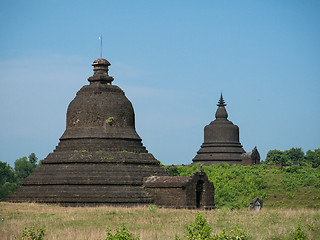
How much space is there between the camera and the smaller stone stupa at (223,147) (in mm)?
67938

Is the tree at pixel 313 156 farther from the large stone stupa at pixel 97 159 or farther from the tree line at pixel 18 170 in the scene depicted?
the large stone stupa at pixel 97 159

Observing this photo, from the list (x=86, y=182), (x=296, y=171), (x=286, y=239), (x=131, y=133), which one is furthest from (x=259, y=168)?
(x=286, y=239)

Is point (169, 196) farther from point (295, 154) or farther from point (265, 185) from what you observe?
point (295, 154)

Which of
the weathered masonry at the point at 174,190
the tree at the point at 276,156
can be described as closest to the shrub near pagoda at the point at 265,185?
the weathered masonry at the point at 174,190

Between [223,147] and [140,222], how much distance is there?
1569 inches

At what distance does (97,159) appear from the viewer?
39719mm

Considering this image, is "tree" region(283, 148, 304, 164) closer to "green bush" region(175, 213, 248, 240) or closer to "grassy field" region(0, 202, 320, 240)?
"grassy field" region(0, 202, 320, 240)

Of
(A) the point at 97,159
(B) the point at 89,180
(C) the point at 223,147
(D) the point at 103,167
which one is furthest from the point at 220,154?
(B) the point at 89,180

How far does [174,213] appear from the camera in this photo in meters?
33.5

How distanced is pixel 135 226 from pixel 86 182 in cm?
1070

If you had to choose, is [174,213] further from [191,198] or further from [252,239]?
[252,239]

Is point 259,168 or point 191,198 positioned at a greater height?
point 259,168

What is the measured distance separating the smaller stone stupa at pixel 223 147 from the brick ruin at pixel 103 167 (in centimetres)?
2638

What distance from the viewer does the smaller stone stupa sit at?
67938 mm
